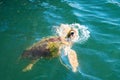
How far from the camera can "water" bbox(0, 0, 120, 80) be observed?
30.7ft

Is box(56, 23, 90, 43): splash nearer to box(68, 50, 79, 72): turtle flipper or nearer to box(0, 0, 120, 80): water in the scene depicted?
box(0, 0, 120, 80): water

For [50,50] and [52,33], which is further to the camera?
[52,33]

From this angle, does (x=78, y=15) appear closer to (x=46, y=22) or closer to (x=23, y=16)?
(x=46, y=22)

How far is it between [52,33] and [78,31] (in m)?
0.99

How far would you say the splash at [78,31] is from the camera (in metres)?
10.9

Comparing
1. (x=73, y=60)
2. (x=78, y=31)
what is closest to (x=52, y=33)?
(x=78, y=31)

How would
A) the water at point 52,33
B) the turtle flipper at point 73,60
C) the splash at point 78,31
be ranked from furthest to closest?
the splash at point 78,31, the turtle flipper at point 73,60, the water at point 52,33

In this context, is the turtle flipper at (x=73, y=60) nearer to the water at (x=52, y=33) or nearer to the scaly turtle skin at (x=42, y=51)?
the water at (x=52, y=33)

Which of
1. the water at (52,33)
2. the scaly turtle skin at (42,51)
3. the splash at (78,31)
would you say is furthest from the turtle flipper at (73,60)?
the splash at (78,31)

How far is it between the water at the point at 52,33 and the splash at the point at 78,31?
16 centimetres

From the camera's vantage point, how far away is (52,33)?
36.8 ft

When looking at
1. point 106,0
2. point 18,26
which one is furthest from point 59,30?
point 106,0

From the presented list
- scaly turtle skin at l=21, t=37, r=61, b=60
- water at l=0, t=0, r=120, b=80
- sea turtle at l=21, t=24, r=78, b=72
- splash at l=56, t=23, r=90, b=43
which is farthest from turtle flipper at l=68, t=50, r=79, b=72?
splash at l=56, t=23, r=90, b=43

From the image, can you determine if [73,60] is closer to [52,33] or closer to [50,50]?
[50,50]
